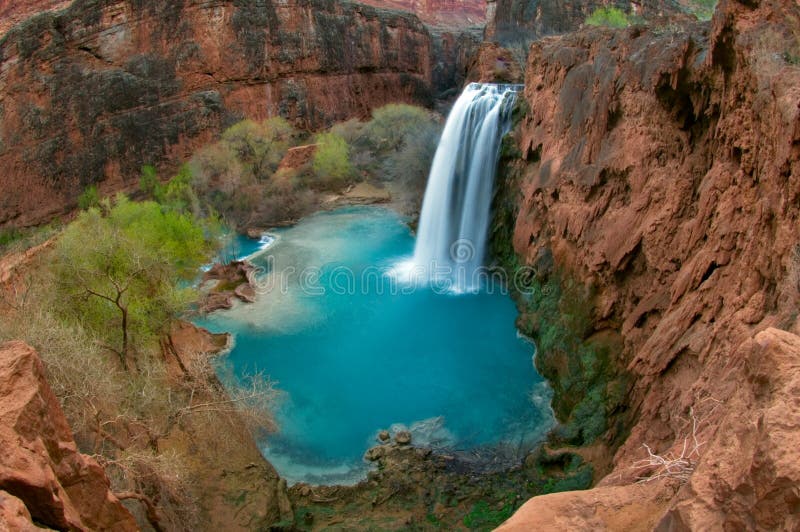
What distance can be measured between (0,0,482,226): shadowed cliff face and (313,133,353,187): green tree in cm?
605

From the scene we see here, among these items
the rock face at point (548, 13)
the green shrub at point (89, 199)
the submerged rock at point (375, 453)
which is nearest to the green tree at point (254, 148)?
the green shrub at point (89, 199)

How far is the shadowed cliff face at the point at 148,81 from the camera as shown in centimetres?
2725

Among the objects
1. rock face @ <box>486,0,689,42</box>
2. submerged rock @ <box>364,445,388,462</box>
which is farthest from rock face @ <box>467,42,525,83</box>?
submerged rock @ <box>364,445,388,462</box>

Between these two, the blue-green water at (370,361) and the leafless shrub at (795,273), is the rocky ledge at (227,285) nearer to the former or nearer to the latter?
the blue-green water at (370,361)

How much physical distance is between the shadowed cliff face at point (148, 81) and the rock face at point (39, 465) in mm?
26949

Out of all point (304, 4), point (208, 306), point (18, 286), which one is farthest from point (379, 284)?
point (304, 4)

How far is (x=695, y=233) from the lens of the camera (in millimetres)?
10586

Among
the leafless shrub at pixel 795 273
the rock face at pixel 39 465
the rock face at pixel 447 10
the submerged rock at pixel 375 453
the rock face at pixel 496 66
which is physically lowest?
the submerged rock at pixel 375 453

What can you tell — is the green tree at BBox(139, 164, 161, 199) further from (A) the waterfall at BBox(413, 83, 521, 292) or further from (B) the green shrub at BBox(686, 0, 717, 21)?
(B) the green shrub at BBox(686, 0, 717, 21)

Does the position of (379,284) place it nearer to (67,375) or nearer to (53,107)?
(67,375)

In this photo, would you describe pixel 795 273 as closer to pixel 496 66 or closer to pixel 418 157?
pixel 418 157

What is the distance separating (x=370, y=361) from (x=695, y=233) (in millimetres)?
9467

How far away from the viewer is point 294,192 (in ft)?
95.8

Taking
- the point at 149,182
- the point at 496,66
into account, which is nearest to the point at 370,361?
the point at 149,182
